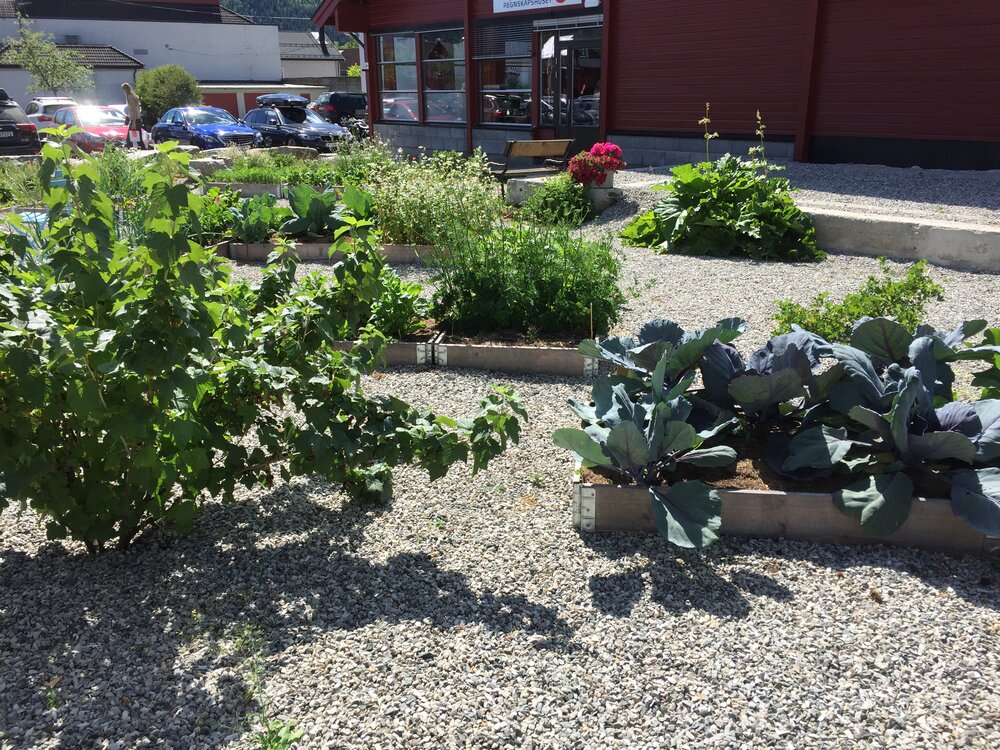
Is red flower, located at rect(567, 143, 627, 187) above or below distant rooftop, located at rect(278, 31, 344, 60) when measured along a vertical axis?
below

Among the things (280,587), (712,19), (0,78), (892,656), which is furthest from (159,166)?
(0,78)

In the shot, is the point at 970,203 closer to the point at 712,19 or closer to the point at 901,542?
the point at 712,19

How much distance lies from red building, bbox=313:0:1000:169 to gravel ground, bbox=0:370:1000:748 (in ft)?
35.9

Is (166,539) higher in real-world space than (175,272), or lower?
lower

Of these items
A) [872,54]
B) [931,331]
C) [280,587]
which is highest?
[872,54]

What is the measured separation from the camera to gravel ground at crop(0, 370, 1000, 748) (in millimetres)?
2504

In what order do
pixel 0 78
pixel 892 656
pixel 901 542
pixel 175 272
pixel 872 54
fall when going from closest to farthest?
pixel 175 272 → pixel 892 656 → pixel 901 542 → pixel 872 54 → pixel 0 78

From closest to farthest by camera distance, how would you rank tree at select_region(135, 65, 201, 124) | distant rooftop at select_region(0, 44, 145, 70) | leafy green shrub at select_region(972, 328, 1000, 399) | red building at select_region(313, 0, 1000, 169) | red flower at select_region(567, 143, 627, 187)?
leafy green shrub at select_region(972, 328, 1000, 399) → red flower at select_region(567, 143, 627, 187) → red building at select_region(313, 0, 1000, 169) → tree at select_region(135, 65, 201, 124) → distant rooftop at select_region(0, 44, 145, 70)

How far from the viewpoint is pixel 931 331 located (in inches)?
157

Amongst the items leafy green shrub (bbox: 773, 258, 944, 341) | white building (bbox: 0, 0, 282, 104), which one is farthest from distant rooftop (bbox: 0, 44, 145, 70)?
leafy green shrub (bbox: 773, 258, 944, 341)

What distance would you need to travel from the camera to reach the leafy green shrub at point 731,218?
8.85 metres

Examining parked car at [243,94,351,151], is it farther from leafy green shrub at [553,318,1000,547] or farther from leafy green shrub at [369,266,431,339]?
leafy green shrub at [553,318,1000,547]

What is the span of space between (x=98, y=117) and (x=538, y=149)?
66.6 ft

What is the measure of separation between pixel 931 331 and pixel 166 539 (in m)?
3.67
